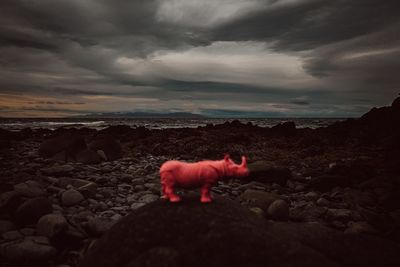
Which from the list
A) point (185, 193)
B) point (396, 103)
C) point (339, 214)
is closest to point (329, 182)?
point (339, 214)

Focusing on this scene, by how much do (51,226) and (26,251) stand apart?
63 cm

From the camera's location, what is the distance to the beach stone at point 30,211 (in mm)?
5727

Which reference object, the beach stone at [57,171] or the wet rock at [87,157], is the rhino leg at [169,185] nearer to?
the beach stone at [57,171]

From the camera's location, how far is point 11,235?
5.32 meters

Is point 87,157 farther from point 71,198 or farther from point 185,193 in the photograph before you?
point 185,193

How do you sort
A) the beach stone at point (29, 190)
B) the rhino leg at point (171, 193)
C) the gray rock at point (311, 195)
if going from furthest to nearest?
the gray rock at point (311, 195), the beach stone at point (29, 190), the rhino leg at point (171, 193)

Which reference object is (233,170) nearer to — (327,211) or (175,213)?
(175,213)

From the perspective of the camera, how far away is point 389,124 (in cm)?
1773

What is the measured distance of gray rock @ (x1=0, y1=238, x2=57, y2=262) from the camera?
4684mm

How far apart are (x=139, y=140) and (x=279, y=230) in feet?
59.6

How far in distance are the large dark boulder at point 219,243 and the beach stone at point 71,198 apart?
4.03 meters

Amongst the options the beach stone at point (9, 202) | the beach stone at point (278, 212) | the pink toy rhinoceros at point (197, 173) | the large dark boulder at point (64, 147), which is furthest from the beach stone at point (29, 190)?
the large dark boulder at point (64, 147)

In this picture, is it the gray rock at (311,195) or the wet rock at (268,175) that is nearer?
the gray rock at (311,195)

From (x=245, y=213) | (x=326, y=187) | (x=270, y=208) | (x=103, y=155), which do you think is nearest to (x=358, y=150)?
(x=326, y=187)
